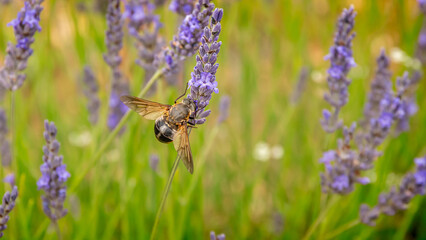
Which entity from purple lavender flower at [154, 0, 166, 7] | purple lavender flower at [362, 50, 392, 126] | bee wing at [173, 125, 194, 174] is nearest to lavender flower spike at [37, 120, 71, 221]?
bee wing at [173, 125, 194, 174]

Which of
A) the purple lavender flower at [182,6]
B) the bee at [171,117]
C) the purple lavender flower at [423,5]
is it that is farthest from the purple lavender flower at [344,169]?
the purple lavender flower at [423,5]

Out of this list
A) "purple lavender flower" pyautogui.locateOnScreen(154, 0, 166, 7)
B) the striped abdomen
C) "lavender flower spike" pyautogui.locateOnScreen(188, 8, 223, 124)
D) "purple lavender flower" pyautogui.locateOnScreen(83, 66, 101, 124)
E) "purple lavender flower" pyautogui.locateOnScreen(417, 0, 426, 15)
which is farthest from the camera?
"purple lavender flower" pyautogui.locateOnScreen(417, 0, 426, 15)

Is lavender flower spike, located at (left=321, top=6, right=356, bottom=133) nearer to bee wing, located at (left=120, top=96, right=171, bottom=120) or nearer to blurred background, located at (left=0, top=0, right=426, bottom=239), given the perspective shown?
blurred background, located at (left=0, top=0, right=426, bottom=239)

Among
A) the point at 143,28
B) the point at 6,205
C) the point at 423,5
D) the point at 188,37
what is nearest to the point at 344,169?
the point at 188,37

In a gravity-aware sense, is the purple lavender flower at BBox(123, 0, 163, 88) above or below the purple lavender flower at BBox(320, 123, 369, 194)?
above

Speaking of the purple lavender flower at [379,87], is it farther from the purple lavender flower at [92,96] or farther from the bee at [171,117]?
the purple lavender flower at [92,96]

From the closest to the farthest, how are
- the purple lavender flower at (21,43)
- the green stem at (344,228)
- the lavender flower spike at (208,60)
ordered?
the lavender flower spike at (208,60) → the purple lavender flower at (21,43) → the green stem at (344,228)
